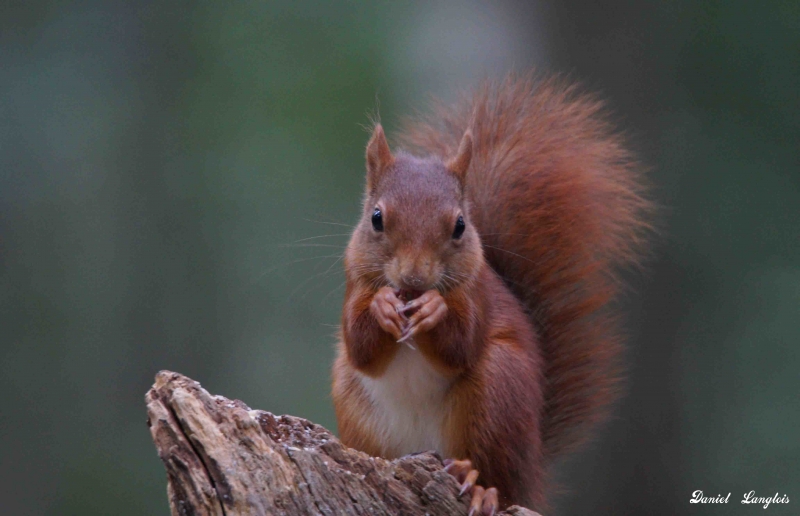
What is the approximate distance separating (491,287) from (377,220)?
356mm

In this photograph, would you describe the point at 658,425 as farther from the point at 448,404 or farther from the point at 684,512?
the point at 448,404

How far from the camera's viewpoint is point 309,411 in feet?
8.81

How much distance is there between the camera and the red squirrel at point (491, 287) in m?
1.44

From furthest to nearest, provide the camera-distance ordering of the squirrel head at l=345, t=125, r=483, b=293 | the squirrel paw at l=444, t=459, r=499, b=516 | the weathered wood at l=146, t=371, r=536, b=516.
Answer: the squirrel head at l=345, t=125, r=483, b=293, the squirrel paw at l=444, t=459, r=499, b=516, the weathered wood at l=146, t=371, r=536, b=516

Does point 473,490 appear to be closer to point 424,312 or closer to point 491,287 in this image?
point 424,312

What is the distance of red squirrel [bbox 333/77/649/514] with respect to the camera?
144 cm

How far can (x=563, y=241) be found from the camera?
1872 millimetres

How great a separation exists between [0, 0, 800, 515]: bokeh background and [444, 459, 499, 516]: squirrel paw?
0.97 metres

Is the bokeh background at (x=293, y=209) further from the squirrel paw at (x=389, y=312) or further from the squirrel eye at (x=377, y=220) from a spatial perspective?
the squirrel paw at (x=389, y=312)

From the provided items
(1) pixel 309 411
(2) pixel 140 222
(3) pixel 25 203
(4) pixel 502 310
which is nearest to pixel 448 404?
(4) pixel 502 310
